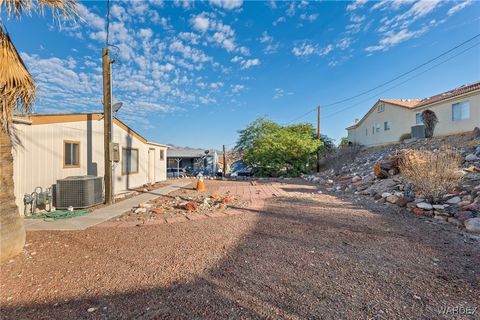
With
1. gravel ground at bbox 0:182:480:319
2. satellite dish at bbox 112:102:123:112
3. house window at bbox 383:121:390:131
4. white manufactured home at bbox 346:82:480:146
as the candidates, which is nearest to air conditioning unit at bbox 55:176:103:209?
gravel ground at bbox 0:182:480:319

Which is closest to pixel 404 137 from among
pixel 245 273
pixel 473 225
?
pixel 473 225

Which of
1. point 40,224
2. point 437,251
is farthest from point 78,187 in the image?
point 437,251

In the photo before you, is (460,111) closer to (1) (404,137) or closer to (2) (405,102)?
(1) (404,137)

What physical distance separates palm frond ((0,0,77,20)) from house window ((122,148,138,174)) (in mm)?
7255

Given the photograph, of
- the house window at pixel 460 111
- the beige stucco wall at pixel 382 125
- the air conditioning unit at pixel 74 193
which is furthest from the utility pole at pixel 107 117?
the beige stucco wall at pixel 382 125

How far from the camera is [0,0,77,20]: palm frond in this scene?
3.16 metres

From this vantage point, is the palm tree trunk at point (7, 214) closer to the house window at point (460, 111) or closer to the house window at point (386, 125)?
the house window at point (460, 111)

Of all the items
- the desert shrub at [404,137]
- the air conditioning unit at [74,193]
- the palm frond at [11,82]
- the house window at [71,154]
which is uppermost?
the desert shrub at [404,137]

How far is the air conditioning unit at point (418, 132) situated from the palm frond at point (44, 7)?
20.3m

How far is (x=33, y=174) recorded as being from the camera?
586 cm

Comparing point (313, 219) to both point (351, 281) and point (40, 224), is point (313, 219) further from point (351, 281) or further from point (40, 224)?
point (40, 224)

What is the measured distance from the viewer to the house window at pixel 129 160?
33.0 feet

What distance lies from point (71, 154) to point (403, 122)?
2207cm

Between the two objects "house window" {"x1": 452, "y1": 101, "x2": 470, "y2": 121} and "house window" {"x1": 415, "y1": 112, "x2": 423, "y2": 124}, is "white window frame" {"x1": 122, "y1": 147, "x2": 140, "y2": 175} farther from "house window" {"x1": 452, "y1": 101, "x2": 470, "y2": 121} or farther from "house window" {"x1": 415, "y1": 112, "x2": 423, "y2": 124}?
"house window" {"x1": 415, "y1": 112, "x2": 423, "y2": 124}
